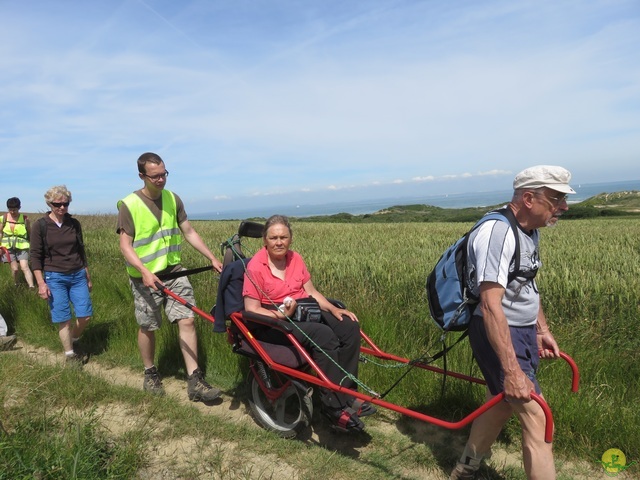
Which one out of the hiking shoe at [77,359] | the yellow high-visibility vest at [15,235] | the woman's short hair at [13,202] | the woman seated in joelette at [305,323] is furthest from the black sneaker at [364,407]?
the yellow high-visibility vest at [15,235]

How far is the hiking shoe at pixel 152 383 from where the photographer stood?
4.58 metres

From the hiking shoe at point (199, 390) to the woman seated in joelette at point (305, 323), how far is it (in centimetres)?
106

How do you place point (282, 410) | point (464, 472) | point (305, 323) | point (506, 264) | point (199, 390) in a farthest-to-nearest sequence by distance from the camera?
point (199, 390)
point (282, 410)
point (305, 323)
point (464, 472)
point (506, 264)

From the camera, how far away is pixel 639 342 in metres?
4.62

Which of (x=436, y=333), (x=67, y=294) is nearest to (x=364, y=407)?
(x=436, y=333)

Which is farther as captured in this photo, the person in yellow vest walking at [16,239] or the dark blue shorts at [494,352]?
the person in yellow vest walking at [16,239]

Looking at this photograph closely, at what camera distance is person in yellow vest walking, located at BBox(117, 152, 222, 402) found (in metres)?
4.31

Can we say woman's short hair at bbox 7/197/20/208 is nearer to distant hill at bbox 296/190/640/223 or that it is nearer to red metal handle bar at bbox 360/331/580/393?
red metal handle bar at bbox 360/331/580/393

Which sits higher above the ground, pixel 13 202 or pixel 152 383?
pixel 13 202

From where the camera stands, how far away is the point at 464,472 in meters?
3.06

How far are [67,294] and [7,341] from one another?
A: 50.1 inches

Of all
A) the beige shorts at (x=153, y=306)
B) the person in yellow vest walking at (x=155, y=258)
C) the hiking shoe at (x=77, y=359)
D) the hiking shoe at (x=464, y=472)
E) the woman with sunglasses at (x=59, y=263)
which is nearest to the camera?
the hiking shoe at (x=464, y=472)

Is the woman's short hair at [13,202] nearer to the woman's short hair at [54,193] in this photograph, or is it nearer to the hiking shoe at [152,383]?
the woman's short hair at [54,193]

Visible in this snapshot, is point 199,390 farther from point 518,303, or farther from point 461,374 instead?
point 518,303
